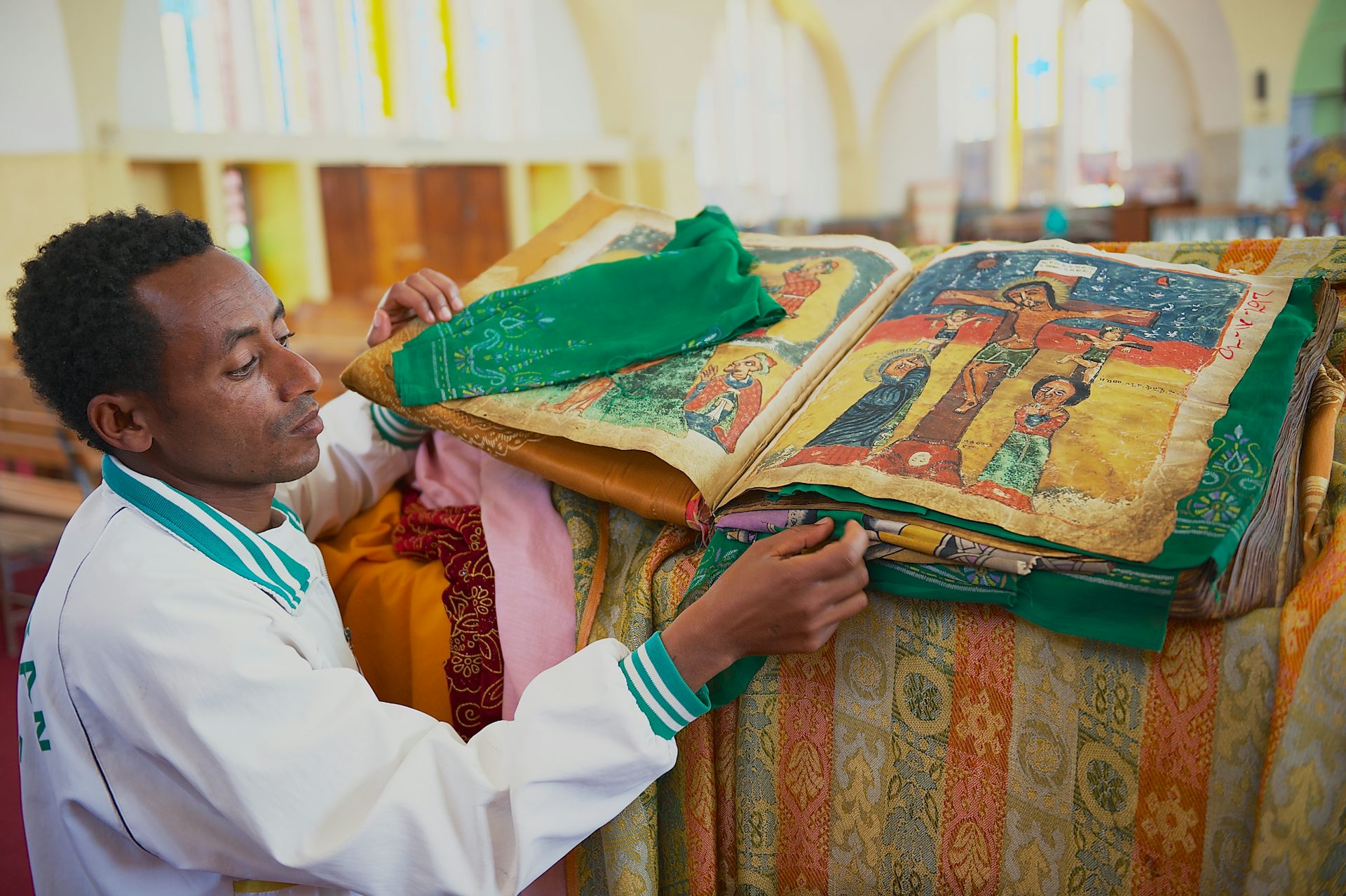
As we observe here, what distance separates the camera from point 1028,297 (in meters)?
1.23

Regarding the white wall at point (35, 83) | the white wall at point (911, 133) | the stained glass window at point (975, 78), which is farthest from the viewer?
the white wall at point (911, 133)

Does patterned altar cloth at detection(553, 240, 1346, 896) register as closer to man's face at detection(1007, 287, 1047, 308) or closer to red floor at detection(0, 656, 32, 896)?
man's face at detection(1007, 287, 1047, 308)

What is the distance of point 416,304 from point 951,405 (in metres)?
0.79

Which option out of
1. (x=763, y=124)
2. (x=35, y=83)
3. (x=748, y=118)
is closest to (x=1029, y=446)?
(x=35, y=83)

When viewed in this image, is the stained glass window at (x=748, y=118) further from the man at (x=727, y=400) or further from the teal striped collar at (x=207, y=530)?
the teal striped collar at (x=207, y=530)

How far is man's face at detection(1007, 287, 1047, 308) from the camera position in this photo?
4.00 ft

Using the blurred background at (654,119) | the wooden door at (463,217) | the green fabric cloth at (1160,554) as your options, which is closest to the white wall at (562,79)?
the blurred background at (654,119)

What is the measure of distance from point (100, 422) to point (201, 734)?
1.20 ft

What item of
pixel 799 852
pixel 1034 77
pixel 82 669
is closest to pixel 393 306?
pixel 82 669

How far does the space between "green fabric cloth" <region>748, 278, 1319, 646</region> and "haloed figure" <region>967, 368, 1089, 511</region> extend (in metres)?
0.05

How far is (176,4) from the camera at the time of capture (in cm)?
798

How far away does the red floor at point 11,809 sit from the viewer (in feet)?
6.81

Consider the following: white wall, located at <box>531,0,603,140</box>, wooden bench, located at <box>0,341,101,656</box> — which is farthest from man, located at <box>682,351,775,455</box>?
white wall, located at <box>531,0,603,140</box>

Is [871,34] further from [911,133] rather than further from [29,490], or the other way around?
[29,490]
